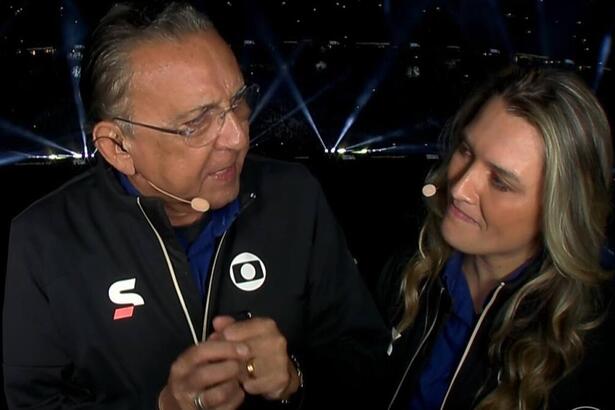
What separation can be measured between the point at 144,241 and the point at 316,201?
53 cm

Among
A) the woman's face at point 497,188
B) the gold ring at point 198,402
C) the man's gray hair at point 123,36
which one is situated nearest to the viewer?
the gold ring at point 198,402

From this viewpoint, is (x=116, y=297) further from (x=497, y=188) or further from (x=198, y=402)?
(x=497, y=188)

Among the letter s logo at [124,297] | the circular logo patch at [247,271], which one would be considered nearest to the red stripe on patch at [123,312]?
the letter s logo at [124,297]

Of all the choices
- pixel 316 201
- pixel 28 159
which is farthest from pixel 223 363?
pixel 28 159

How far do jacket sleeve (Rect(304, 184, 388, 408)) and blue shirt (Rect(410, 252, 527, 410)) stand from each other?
0.53 feet

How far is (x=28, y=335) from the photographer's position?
56.6 inches

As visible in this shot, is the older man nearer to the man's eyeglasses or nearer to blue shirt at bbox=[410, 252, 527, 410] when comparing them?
the man's eyeglasses

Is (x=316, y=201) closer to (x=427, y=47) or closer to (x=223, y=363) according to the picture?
(x=223, y=363)

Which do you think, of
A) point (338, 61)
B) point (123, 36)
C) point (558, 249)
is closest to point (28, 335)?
point (123, 36)

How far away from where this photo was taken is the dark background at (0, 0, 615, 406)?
9.05 meters

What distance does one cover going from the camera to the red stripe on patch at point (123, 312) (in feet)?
4.78

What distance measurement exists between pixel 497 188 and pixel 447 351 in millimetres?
550

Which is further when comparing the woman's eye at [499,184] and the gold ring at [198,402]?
the woman's eye at [499,184]

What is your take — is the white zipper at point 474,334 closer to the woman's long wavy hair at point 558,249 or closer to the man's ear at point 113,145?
the woman's long wavy hair at point 558,249
